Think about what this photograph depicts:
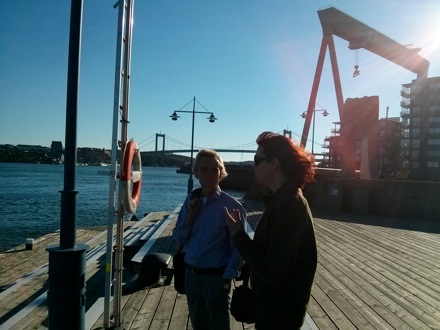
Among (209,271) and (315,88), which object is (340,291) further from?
(315,88)

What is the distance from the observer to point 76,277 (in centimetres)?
261

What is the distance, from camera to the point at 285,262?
1.60 m

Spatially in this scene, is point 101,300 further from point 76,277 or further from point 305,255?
point 305,255

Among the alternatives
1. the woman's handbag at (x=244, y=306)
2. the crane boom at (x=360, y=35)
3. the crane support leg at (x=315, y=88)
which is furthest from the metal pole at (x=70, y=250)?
the crane boom at (x=360, y=35)

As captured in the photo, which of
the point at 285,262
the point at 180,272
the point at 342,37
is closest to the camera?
the point at 285,262

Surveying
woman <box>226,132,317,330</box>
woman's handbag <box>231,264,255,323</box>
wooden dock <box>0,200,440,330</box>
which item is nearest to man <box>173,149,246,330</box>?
woman's handbag <box>231,264,255,323</box>

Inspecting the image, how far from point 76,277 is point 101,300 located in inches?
58.7

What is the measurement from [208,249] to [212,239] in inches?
2.7

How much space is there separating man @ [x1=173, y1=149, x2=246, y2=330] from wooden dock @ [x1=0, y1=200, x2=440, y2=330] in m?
1.32

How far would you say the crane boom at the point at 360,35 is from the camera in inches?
1116

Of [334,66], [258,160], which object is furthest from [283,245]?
[334,66]

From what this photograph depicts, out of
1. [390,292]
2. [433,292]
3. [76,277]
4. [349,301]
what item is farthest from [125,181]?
[433,292]

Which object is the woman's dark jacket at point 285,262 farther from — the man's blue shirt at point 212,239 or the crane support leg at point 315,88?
the crane support leg at point 315,88

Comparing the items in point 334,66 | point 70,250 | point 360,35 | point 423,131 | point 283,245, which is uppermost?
point 360,35
